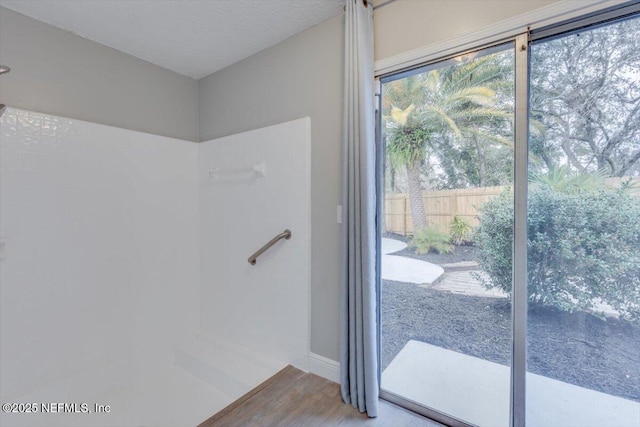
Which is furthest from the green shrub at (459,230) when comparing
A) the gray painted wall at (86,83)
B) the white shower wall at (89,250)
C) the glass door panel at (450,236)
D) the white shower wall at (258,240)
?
the gray painted wall at (86,83)

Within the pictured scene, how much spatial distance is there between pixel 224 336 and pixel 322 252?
1242 mm

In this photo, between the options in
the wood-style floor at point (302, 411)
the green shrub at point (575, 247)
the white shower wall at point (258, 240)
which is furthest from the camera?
the white shower wall at point (258, 240)

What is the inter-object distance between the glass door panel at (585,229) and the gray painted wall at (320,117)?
38.2 inches

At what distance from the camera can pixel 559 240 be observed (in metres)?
1.21

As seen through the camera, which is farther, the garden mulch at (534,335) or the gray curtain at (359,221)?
the gray curtain at (359,221)

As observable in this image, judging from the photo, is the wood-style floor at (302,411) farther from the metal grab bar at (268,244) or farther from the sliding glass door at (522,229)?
the metal grab bar at (268,244)

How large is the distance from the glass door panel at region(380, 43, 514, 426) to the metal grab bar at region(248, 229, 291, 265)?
652mm

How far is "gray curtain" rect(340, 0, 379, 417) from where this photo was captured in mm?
1508

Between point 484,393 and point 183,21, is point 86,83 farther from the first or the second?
point 484,393

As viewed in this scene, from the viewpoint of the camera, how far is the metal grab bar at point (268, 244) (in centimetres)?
196

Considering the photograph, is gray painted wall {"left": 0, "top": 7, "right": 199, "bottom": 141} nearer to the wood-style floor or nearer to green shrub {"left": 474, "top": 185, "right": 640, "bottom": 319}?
the wood-style floor

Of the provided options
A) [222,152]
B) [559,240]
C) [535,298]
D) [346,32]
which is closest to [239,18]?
[346,32]

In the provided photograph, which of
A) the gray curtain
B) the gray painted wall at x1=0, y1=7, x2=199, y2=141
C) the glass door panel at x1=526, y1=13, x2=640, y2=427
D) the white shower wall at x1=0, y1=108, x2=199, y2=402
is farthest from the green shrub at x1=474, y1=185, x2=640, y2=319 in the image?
the gray painted wall at x1=0, y1=7, x2=199, y2=141

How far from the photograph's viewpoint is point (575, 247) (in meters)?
1.18
